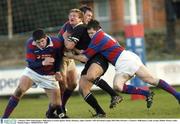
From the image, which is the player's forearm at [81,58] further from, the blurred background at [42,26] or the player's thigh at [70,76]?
the blurred background at [42,26]

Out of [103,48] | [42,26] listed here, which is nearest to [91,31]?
[103,48]

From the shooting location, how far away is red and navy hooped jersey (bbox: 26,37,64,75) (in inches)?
463

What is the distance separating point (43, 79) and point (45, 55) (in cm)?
45

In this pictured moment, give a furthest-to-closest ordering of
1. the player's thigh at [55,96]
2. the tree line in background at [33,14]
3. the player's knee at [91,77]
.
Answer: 1. the tree line in background at [33,14]
2. the player's thigh at [55,96]
3. the player's knee at [91,77]

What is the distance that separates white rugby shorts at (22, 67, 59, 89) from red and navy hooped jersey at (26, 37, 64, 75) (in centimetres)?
6

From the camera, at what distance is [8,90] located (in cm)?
1912

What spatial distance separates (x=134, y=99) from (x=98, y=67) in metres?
4.56

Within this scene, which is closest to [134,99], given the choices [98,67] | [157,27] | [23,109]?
[23,109]

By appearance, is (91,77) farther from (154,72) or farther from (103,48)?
(154,72)

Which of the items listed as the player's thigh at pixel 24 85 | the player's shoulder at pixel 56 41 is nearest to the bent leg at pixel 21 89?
the player's thigh at pixel 24 85

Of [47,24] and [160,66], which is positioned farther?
[47,24]

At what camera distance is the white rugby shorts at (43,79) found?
11.8 m

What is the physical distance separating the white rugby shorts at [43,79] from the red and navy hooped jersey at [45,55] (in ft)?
0.20

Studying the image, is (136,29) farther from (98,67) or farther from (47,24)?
(47,24)
